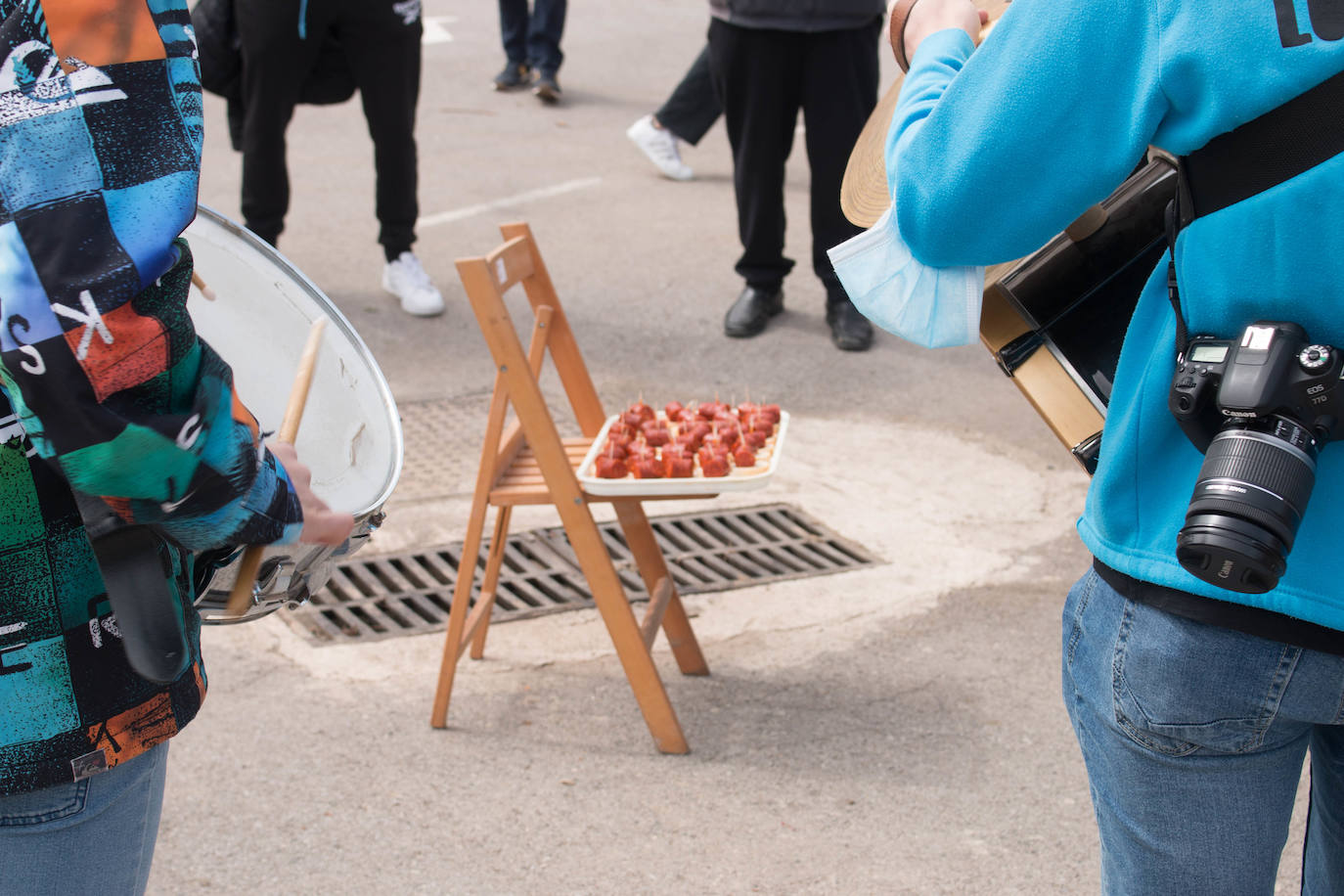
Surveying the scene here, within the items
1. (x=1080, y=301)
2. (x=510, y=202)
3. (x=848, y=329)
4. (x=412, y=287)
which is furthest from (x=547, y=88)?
(x=1080, y=301)

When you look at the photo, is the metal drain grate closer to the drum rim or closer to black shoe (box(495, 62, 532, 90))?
the drum rim

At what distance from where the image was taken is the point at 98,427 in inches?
41.5

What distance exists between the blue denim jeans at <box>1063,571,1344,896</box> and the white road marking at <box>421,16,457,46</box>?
36.3ft

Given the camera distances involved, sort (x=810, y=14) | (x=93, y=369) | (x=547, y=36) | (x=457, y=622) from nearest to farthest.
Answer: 1. (x=93, y=369)
2. (x=457, y=622)
3. (x=810, y=14)
4. (x=547, y=36)

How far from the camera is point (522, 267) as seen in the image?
3270 mm

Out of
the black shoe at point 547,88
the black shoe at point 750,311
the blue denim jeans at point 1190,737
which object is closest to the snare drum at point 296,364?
the blue denim jeans at point 1190,737

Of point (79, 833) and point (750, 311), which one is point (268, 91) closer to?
point (750, 311)

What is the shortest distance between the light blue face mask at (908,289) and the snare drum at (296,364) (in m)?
0.62

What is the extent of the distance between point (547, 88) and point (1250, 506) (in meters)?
9.34

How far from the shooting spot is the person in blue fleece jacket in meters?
1.13

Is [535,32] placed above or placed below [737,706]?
below

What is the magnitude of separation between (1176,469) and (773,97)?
177 inches

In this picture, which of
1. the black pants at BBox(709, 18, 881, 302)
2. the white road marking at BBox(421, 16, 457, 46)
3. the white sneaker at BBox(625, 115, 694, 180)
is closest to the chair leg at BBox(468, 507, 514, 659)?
the black pants at BBox(709, 18, 881, 302)

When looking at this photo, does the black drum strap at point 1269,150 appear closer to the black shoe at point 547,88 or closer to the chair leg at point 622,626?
the chair leg at point 622,626
